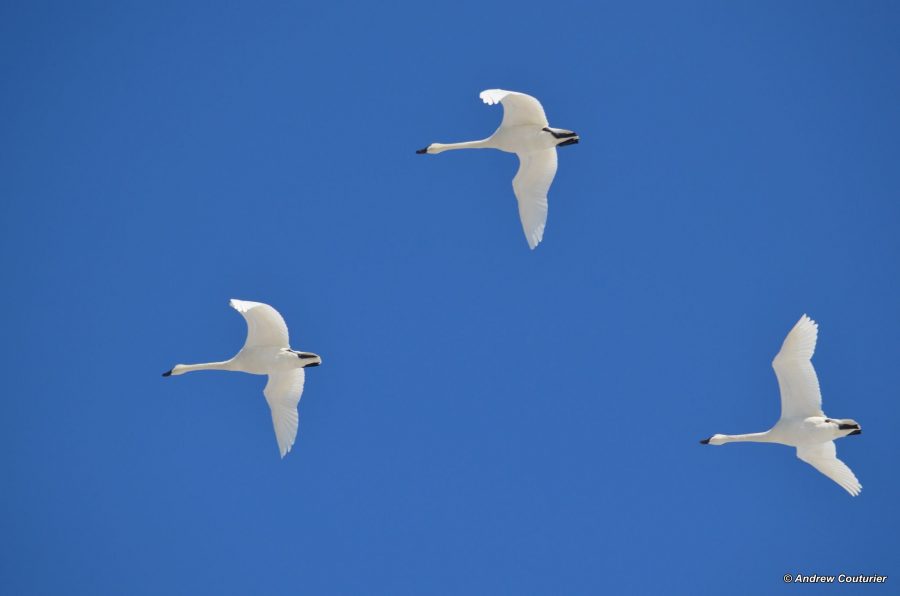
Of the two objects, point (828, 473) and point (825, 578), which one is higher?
point (828, 473)

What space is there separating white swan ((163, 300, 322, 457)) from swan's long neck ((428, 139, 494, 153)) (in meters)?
6.12

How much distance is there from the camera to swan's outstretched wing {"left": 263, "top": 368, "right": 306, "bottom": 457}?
3425cm

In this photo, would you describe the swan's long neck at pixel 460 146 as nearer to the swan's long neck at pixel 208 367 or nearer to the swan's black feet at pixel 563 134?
the swan's black feet at pixel 563 134

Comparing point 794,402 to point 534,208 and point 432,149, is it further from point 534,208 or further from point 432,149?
point 432,149

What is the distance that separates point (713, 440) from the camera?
35156 mm

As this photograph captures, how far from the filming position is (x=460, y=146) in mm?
35719

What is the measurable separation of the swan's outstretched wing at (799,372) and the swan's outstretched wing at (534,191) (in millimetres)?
6124

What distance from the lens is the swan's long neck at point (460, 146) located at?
34800 mm

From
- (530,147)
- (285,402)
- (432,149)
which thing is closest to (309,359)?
(285,402)

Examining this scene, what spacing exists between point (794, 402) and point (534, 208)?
729 centimetres

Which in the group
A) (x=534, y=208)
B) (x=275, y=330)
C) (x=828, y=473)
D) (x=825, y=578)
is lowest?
(x=825, y=578)

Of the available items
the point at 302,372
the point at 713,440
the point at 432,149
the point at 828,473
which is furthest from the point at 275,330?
the point at 828,473

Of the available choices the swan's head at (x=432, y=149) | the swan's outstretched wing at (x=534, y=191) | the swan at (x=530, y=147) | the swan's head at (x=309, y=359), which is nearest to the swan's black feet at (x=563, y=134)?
A: the swan at (x=530, y=147)

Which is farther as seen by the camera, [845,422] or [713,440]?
[713,440]
